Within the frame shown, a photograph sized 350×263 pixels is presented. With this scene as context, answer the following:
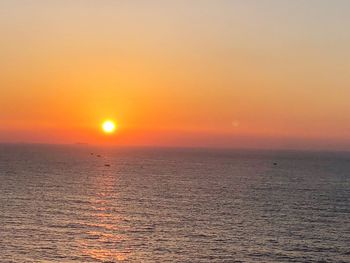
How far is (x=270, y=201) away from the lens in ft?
480

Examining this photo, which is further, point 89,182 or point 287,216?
point 89,182

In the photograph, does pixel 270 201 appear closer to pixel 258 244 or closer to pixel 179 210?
pixel 179 210

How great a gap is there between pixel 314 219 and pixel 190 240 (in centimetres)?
3711

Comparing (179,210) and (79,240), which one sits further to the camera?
(179,210)

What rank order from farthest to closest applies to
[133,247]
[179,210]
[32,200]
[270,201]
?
[270,201]
[32,200]
[179,210]
[133,247]

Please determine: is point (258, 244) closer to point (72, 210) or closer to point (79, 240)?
point (79, 240)

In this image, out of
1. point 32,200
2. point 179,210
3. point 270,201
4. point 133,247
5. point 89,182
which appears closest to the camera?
point 133,247

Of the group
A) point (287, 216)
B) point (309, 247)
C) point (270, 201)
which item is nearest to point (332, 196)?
point (270, 201)

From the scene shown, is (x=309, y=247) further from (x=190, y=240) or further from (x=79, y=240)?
(x=79, y=240)

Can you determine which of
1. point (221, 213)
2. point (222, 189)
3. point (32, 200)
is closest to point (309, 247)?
point (221, 213)

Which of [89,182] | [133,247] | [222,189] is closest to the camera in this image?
[133,247]

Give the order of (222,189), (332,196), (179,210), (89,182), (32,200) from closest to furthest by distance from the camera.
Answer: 1. (179,210)
2. (32,200)
3. (332,196)
4. (222,189)
5. (89,182)

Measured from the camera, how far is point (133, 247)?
275 ft

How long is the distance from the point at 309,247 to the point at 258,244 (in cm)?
841
